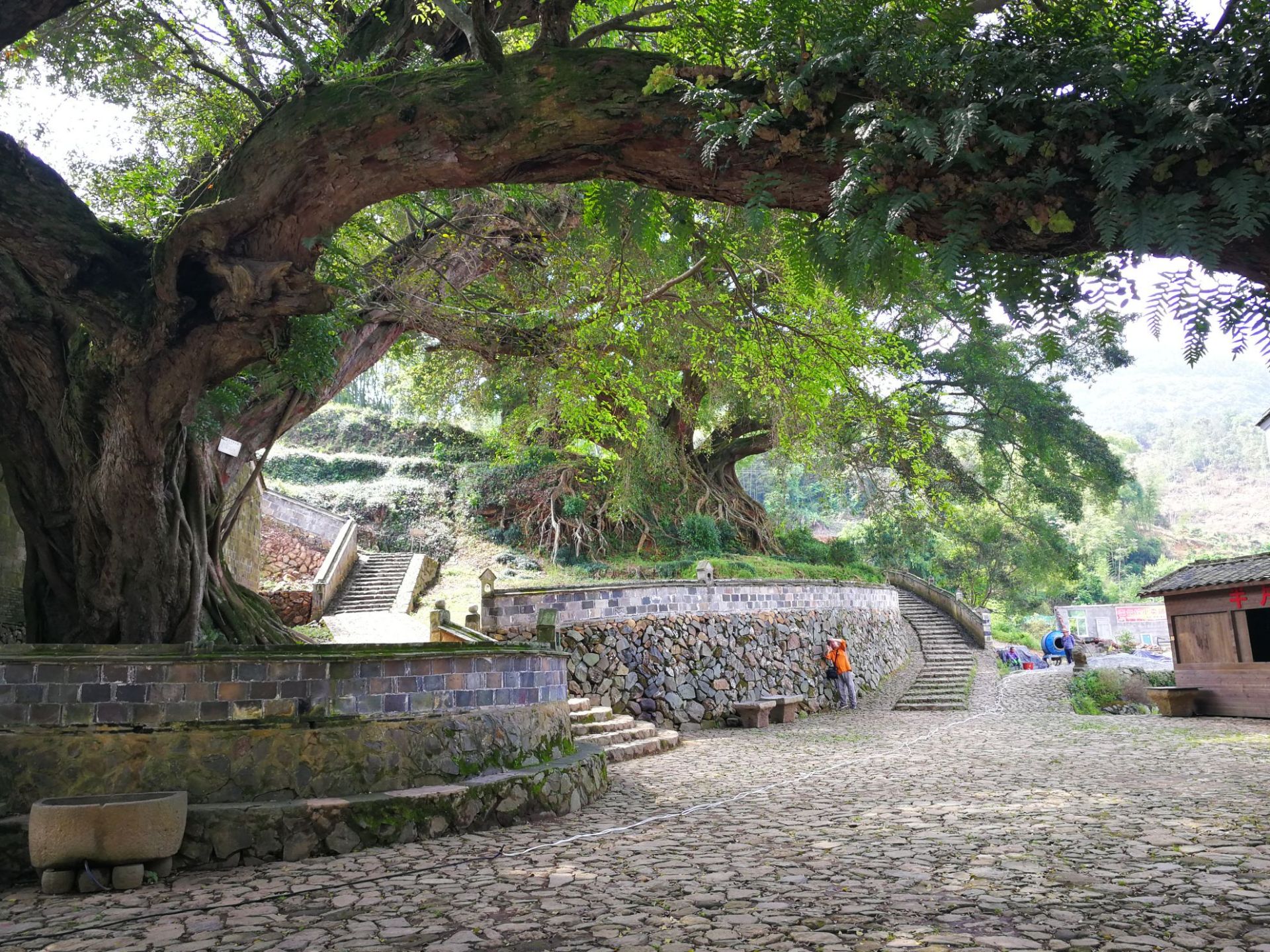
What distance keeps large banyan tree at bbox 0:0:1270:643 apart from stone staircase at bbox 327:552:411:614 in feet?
35.4

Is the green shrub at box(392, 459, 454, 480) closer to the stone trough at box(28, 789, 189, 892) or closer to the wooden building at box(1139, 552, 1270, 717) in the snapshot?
the wooden building at box(1139, 552, 1270, 717)

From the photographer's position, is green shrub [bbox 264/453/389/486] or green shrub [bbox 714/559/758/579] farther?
green shrub [bbox 264/453/389/486]

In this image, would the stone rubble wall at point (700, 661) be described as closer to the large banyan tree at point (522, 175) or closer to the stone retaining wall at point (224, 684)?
the stone retaining wall at point (224, 684)

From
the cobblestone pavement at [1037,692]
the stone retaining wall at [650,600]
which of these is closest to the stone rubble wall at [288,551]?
the stone retaining wall at [650,600]

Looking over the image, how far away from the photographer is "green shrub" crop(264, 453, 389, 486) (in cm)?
2756

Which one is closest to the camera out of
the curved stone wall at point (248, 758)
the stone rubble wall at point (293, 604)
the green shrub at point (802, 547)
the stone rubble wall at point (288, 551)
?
the curved stone wall at point (248, 758)

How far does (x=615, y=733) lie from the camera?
1195cm

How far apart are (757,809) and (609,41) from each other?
7.30m

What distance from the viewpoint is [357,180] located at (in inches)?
184

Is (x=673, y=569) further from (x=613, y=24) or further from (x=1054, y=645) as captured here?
(x=1054, y=645)

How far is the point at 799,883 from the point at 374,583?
56.1 feet

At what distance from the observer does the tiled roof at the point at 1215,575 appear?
14.1m

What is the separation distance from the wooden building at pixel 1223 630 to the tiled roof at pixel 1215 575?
16 millimetres

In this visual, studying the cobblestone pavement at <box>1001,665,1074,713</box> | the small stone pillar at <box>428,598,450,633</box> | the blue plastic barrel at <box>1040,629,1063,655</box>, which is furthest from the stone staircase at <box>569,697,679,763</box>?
the blue plastic barrel at <box>1040,629,1063,655</box>
